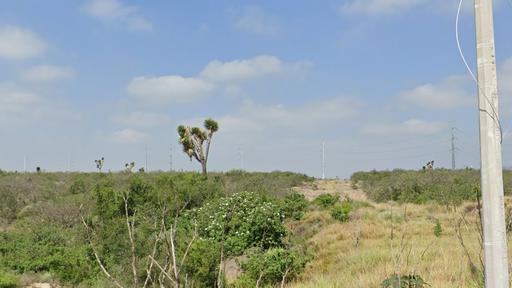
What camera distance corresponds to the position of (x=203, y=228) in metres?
15.5

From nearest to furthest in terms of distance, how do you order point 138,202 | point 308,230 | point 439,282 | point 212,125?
point 439,282
point 308,230
point 138,202
point 212,125

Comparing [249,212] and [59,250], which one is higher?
[249,212]

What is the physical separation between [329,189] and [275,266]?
23.6 m

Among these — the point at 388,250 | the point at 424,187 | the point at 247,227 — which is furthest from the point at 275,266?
the point at 424,187

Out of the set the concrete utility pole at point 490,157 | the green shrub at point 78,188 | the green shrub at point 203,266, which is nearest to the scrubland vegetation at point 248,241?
the green shrub at point 203,266

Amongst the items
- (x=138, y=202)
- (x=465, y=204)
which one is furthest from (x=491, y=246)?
(x=138, y=202)

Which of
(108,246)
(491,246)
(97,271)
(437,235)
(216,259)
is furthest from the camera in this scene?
(108,246)

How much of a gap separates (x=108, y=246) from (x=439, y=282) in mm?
11075

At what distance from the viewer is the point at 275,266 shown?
11109 mm

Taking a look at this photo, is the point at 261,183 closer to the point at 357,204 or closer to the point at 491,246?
the point at 357,204

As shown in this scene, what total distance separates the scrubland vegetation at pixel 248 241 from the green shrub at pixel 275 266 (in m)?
0.03

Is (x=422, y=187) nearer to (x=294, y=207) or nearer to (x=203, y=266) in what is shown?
(x=294, y=207)

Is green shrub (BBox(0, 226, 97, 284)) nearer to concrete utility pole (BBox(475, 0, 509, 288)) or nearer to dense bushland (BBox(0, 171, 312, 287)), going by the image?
dense bushland (BBox(0, 171, 312, 287))

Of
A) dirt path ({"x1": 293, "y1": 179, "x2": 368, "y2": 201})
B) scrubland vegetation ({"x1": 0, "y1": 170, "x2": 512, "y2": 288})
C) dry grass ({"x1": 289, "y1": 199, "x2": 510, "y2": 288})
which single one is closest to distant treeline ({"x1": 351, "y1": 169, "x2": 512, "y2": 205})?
scrubland vegetation ({"x1": 0, "y1": 170, "x2": 512, "y2": 288})
